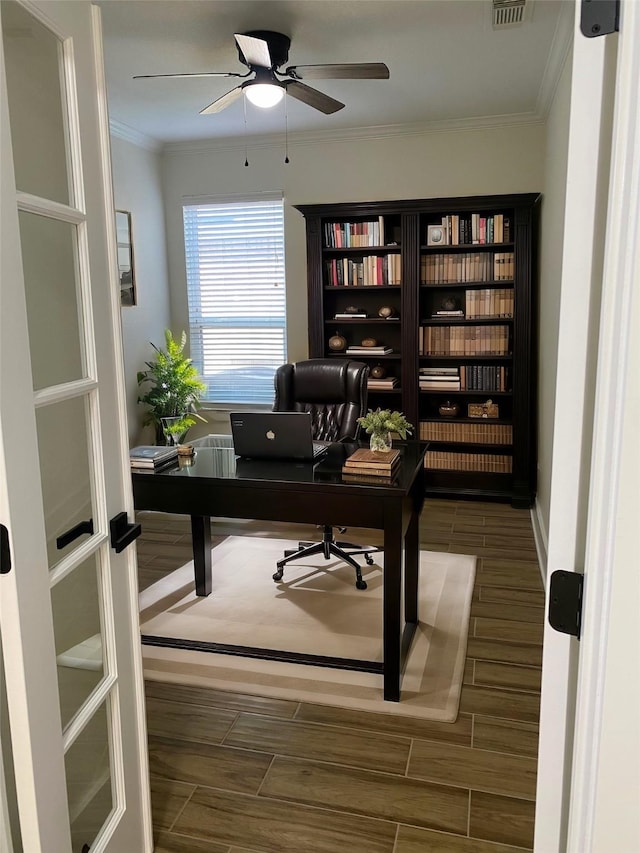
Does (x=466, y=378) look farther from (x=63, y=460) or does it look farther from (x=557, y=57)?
(x=63, y=460)

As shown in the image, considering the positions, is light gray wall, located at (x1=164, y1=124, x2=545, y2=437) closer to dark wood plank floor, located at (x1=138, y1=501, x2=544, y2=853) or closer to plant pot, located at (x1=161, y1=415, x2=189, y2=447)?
plant pot, located at (x1=161, y1=415, x2=189, y2=447)

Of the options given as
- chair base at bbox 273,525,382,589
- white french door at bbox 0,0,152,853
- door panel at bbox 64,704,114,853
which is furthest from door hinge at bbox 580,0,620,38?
chair base at bbox 273,525,382,589

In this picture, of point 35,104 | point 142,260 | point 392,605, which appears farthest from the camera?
point 142,260

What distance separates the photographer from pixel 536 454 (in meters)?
5.09

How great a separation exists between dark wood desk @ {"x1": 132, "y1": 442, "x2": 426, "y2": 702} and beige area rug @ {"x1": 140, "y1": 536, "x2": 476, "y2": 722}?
71mm

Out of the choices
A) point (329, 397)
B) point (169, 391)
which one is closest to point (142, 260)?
point (169, 391)

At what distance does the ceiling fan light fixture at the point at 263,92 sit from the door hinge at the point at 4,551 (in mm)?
2771

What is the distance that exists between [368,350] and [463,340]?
0.73 meters

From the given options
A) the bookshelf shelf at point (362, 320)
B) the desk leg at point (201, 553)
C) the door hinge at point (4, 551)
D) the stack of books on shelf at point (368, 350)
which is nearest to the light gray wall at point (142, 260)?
the bookshelf shelf at point (362, 320)

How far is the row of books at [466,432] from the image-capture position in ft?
16.8

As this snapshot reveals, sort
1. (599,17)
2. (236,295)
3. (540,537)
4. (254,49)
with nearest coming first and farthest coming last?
(599,17) < (254,49) < (540,537) < (236,295)

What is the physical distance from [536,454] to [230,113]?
330cm

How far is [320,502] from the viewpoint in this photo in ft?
Answer: 8.82

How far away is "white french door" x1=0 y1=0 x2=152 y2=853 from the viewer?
1.22 meters
